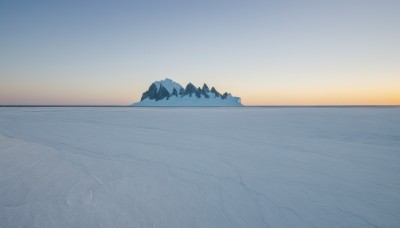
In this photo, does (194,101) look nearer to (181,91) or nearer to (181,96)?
(181,96)

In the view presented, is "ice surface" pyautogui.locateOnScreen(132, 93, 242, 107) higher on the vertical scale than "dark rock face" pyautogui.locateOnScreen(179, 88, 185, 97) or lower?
lower

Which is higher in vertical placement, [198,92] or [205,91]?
[205,91]

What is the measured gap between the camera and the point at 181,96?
6388 inches

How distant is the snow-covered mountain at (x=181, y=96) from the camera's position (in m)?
158

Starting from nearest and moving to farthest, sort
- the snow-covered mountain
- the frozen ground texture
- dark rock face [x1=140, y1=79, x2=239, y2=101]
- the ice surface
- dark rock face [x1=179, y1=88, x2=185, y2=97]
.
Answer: the frozen ground texture
the ice surface
the snow-covered mountain
dark rock face [x1=140, y1=79, x2=239, y2=101]
dark rock face [x1=179, y1=88, x2=185, y2=97]

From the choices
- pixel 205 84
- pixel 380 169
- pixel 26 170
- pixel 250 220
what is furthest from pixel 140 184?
pixel 205 84

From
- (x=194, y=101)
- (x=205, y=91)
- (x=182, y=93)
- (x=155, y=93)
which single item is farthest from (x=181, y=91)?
(x=155, y=93)

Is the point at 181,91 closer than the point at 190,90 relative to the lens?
No

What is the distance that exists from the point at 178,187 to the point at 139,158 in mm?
1632

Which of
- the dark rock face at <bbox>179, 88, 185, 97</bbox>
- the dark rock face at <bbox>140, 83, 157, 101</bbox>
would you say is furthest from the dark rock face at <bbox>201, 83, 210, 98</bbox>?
the dark rock face at <bbox>140, 83, 157, 101</bbox>

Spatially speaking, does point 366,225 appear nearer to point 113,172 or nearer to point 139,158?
point 113,172

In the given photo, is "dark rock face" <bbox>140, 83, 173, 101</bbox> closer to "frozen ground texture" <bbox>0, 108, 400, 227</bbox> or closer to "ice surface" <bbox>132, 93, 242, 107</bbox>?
"ice surface" <bbox>132, 93, 242, 107</bbox>

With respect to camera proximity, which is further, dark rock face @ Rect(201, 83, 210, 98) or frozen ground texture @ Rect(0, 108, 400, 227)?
dark rock face @ Rect(201, 83, 210, 98)

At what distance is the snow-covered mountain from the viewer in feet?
518
